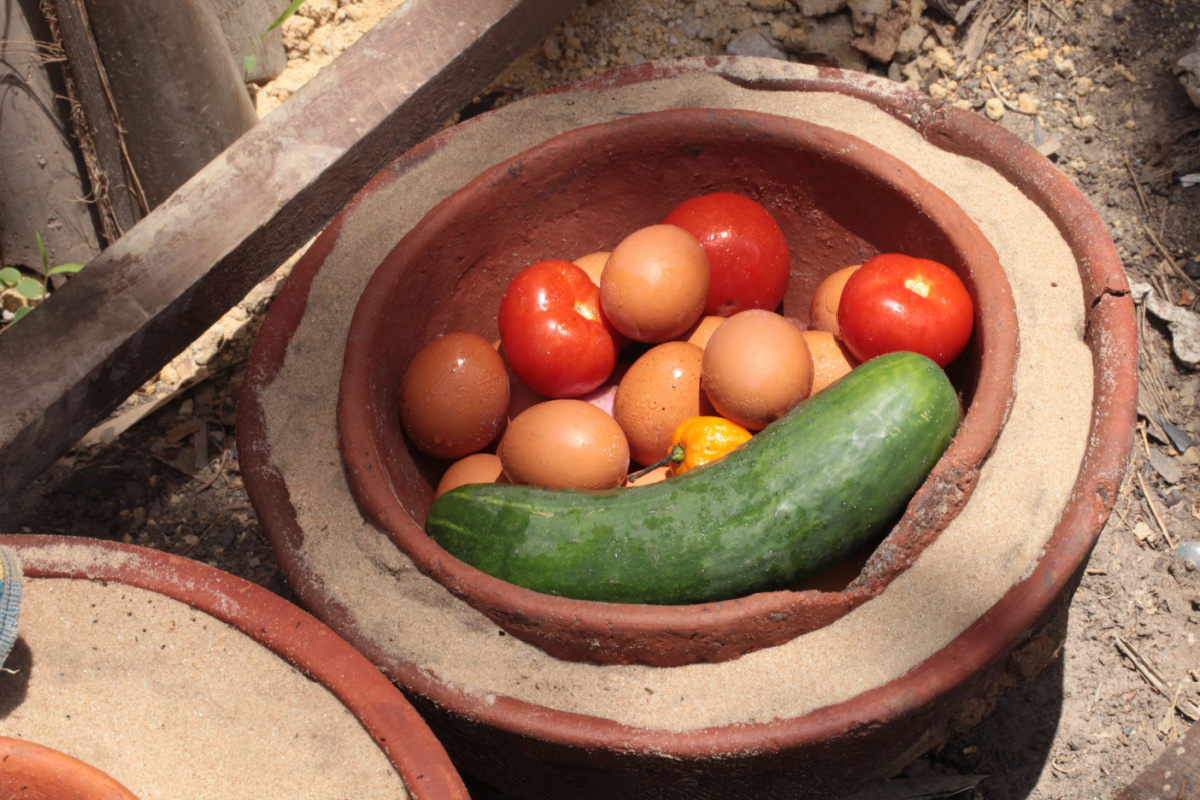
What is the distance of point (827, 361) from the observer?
2.16 meters

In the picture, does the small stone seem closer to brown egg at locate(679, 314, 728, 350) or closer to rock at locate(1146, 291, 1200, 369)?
rock at locate(1146, 291, 1200, 369)

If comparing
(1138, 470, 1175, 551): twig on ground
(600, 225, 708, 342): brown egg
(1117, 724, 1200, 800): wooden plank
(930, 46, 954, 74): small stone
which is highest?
(930, 46, 954, 74): small stone

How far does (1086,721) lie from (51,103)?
10.8 ft

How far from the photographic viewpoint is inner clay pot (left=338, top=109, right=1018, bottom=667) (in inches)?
63.1

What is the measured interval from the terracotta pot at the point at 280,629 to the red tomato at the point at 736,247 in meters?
1.18

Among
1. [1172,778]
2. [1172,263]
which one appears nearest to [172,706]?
[1172,778]

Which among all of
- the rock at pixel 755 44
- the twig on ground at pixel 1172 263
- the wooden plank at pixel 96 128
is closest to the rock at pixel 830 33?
the rock at pixel 755 44

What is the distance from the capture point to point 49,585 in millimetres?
1511

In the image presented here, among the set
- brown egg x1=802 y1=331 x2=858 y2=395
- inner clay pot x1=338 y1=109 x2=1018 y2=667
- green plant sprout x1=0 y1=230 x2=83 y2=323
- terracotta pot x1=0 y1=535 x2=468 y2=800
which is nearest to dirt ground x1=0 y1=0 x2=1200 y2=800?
green plant sprout x1=0 y1=230 x2=83 y2=323

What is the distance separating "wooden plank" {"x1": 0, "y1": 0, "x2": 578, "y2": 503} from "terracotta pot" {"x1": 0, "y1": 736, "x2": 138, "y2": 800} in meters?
0.80

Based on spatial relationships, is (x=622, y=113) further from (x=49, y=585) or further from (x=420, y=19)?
(x=49, y=585)

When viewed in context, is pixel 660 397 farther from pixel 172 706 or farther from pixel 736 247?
pixel 172 706

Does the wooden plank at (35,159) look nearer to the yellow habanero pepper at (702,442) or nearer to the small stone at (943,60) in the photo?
the yellow habanero pepper at (702,442)

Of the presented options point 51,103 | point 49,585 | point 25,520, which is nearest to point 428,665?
point 49,585
